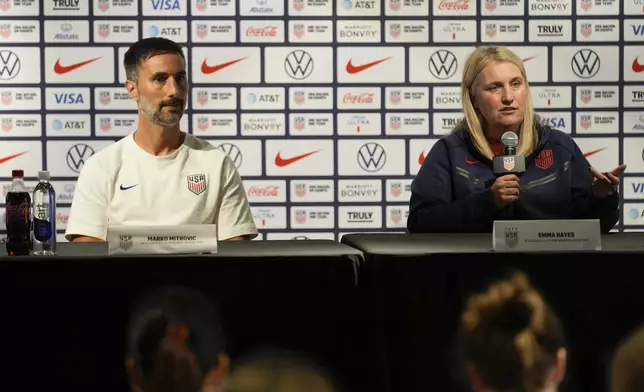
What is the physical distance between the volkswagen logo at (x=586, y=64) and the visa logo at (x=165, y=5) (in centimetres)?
186

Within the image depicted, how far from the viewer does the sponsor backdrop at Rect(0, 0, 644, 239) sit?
3539mm

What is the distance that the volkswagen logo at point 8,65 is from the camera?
3.52 meters

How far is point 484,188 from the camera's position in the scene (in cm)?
198

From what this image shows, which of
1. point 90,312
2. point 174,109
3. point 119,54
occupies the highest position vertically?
point 119,54

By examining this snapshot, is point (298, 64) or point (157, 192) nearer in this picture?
point (157, 192)

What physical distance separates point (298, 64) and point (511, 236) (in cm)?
245

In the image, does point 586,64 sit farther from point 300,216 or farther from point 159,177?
point 159,177

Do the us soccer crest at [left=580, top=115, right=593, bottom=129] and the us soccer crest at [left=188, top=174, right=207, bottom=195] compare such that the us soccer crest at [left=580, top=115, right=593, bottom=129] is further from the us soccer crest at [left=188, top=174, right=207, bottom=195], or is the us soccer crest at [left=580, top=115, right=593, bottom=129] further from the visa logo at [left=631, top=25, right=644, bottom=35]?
the us soccer crest at [left=188, top=174, right=207, bottom=195]

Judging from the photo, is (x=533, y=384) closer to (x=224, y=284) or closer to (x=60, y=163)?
(x=224, y=284)

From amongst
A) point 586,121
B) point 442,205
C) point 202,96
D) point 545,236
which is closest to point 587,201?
point 442,205

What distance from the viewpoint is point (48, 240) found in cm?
141

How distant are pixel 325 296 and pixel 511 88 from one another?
1.10 m

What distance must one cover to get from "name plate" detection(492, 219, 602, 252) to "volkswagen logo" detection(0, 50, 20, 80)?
2.87 m

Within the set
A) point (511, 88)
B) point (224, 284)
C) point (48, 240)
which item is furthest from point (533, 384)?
point (511, 88)
